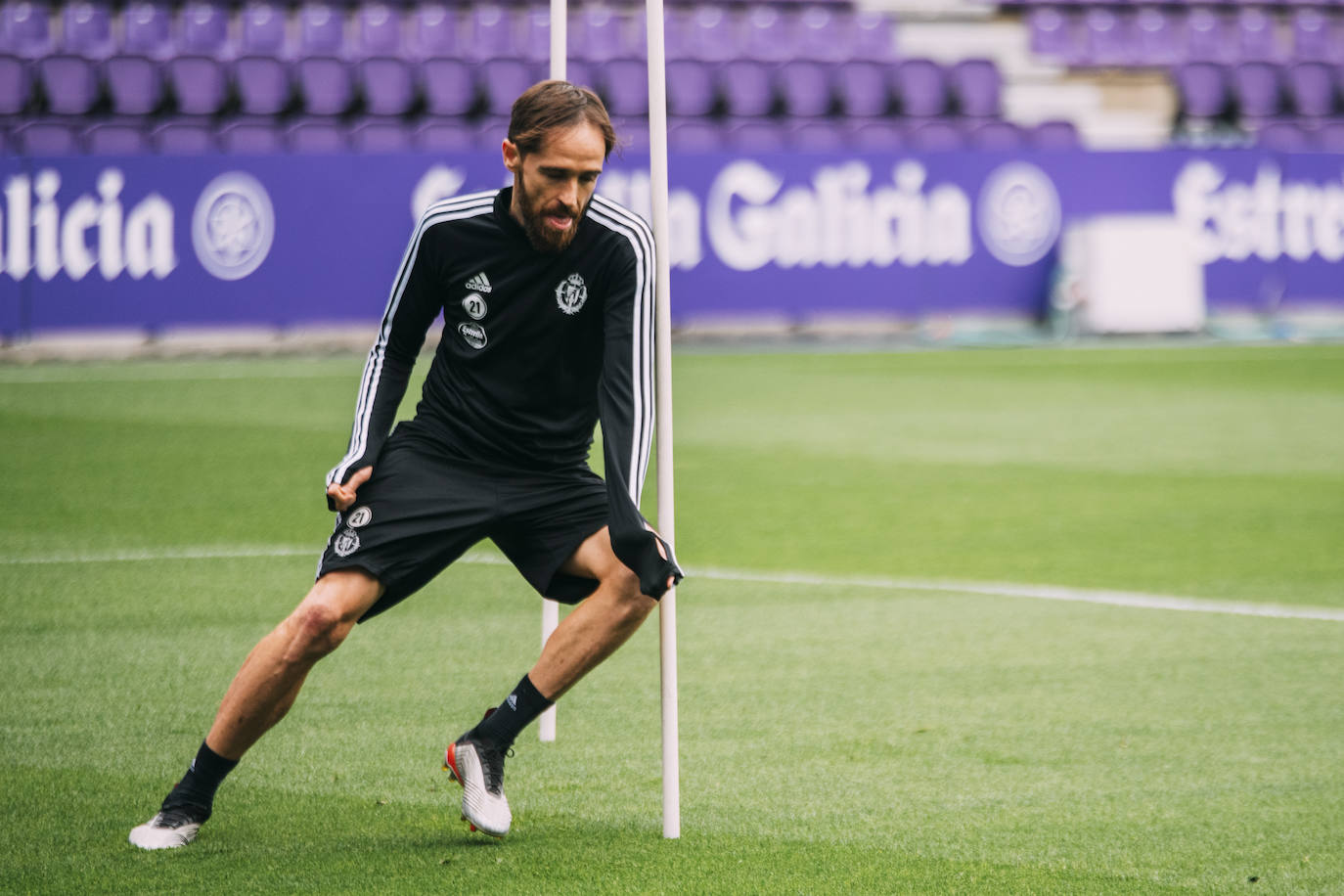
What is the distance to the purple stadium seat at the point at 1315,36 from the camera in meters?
25.7

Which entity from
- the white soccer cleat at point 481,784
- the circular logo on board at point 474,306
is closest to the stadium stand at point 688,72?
the circular logo on board at point 474,306

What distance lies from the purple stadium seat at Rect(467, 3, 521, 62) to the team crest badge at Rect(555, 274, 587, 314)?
1811 centimetres

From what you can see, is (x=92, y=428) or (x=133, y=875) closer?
(x=133, y=875)

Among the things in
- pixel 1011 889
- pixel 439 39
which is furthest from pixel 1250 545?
pixel 439 39

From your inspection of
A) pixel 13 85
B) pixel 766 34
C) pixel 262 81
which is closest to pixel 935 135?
pixel 766 34

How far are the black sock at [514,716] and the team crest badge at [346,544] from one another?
0.52m

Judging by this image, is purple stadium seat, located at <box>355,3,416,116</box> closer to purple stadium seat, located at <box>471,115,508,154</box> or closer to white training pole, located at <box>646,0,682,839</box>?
purple stadium seat, located at <box>471,115,508,154</box>

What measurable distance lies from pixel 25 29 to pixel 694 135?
764cm

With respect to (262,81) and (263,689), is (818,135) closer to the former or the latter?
(262,81)

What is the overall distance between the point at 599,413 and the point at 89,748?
1.93m

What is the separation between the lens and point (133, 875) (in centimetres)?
396

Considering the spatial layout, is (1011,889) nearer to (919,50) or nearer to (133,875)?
(133,875)

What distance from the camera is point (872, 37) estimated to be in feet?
77.2

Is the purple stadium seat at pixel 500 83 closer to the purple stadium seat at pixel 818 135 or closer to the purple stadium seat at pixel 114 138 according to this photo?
the purple stadium seat at pixel 818 135
